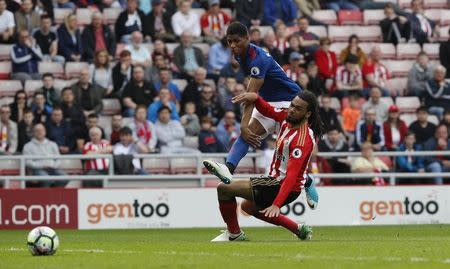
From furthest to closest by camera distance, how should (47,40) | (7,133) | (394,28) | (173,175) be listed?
(394,28) < (47,40) < (7,133) < (173,175)

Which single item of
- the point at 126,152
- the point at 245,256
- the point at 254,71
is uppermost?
the point at 254,71

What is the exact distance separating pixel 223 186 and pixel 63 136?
952 centimetres

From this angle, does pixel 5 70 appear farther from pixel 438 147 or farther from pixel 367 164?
pixel 438 147

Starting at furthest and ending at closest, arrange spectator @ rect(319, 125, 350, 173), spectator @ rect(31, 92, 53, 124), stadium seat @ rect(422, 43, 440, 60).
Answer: stadium seat @ rect(422, 43, 440, 60) < spectator @ rect(319, 125, 350, 173) < spectator @ rect(31, 92, 53, 124)

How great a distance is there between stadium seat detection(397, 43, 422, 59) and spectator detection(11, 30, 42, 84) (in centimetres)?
860

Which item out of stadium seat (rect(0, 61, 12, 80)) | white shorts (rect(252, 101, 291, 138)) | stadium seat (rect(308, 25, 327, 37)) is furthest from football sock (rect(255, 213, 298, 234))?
stadium seat (rect(308, 25, 327, 37))

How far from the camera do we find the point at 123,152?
23.1m

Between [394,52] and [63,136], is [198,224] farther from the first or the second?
[394,52]

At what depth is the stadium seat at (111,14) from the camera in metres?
26.4

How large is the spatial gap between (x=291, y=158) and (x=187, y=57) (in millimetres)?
12187

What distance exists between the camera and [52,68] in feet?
82.3

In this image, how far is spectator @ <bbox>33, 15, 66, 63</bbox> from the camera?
24828mm

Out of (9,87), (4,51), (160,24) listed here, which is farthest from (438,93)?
(4,51)

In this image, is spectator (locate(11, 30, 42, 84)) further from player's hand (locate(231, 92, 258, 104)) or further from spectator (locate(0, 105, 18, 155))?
player's hand (locate(231, 92, 258, 104))
